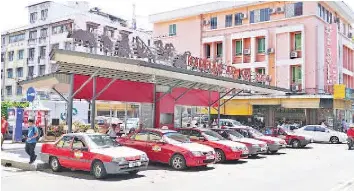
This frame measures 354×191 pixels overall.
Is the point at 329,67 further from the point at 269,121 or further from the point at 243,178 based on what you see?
the point at 243,178

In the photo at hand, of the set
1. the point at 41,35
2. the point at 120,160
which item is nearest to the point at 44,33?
the point at 41,35

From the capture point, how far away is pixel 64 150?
43.7 feet

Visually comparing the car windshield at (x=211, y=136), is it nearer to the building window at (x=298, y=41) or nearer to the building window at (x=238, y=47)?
the building window at (x=298, y=41)

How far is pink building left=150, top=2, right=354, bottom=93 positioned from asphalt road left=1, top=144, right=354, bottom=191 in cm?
2457

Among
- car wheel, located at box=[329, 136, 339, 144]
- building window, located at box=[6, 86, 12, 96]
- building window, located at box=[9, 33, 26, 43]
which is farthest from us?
building window, located at box=[6, 86, 12, 96]

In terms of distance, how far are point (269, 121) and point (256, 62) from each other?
610cm

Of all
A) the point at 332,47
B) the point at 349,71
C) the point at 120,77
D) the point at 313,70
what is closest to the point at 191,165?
the point at 120,77

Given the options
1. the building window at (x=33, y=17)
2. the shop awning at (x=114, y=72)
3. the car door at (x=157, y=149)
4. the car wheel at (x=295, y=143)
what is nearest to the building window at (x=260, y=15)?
the shop awning at (x=114, y=72)

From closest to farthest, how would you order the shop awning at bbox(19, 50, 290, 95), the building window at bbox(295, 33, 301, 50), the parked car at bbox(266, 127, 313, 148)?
the shop awning at bbox(19, 50, 290, 95)
the parked car at bbox(266, 127, 313, 148)
the building window at bbox(295, 33, 301, 50)

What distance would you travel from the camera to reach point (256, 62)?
41938mm

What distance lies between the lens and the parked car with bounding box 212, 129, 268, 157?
60.7ft

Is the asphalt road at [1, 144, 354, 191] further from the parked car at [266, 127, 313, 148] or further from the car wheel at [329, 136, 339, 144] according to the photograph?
the car wheel at [329, 136, 339, 144]

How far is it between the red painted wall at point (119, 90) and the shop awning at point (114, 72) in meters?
0.30

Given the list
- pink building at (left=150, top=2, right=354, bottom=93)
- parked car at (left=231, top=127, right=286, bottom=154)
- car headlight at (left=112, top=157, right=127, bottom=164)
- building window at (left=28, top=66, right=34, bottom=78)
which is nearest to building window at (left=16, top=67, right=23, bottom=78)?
building window at (left=28, top=66, right=34, bottom=78)
